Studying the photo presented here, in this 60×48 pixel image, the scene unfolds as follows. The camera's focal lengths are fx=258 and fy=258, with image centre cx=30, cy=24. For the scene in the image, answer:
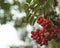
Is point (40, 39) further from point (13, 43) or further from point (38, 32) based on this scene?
point (13, 43)

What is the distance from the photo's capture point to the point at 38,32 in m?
1.45

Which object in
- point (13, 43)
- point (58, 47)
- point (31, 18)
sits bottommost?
point (58, 47)

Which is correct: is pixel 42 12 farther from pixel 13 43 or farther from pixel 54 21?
pixel 13 43

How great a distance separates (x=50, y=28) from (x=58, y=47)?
0.11 metres

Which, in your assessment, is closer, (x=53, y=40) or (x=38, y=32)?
(x=53, y=40)

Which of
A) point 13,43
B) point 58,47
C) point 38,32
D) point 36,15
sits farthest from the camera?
point 13,43

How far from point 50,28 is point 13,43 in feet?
10.2

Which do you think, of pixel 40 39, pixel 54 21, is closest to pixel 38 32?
pixel 40 39

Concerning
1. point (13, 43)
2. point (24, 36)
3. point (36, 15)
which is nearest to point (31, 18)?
point (36, 15)

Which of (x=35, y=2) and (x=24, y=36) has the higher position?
(x=24, y=36)

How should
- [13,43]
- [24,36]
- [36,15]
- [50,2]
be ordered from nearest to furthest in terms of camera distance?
[50,2], [36,15], [24,36], [13,43]

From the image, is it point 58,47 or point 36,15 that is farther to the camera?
point 58,47

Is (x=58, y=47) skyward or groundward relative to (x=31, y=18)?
groundward

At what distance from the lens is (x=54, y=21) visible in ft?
3.76
